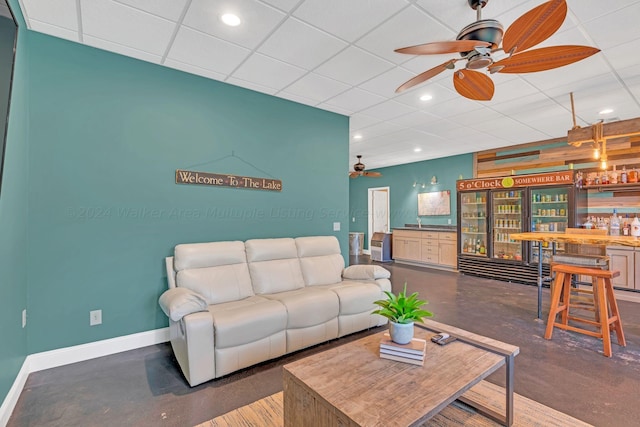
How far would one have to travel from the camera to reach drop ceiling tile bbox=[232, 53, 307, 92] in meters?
2.91

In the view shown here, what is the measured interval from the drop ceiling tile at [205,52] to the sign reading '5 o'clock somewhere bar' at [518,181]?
517 centimetres

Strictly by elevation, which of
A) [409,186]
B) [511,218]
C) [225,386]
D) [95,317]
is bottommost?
[225,386]

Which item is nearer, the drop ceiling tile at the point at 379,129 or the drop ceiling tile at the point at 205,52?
the drop ceiling tile at the point at 205,52

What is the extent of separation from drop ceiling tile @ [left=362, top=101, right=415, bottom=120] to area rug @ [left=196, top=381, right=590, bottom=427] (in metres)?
3.33

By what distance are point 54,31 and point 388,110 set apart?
11.9 feet

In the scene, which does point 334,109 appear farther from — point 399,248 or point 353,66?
point 399,248

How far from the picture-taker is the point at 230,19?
7.51ft

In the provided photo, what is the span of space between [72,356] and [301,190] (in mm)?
2856

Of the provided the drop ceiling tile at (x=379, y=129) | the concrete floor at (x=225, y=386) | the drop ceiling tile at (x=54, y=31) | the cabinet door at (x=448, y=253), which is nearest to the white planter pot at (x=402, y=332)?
the concrete floor at (x=225, y=386)

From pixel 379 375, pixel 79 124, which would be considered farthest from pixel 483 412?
pixel 79 124

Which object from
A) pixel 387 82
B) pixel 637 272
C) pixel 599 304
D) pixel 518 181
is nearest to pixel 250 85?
pixel 387 82

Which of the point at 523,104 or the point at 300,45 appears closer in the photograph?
the point at 300,45

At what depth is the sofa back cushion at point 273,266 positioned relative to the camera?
3.11 metres

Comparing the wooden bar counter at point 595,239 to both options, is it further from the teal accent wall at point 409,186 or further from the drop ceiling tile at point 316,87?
the teal accent wall at point 409,186
